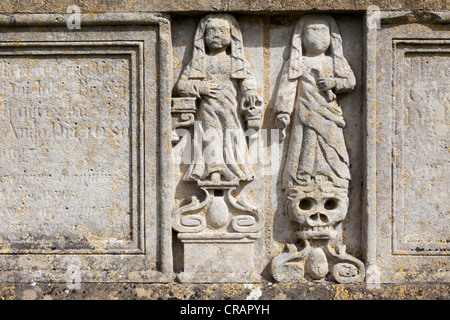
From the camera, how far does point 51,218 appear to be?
4305 millimetres

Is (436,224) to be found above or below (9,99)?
below

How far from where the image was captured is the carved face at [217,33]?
4.16 m

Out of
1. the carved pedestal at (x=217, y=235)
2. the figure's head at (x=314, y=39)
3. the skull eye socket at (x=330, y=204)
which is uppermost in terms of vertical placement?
the figure's head at (x=314, y=39)

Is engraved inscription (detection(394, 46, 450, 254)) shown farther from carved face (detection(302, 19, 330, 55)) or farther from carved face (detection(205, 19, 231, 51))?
carved face (detection(205, 19, 231, 51))

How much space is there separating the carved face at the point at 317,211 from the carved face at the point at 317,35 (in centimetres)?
113

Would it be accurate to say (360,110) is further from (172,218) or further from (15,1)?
(15,1)

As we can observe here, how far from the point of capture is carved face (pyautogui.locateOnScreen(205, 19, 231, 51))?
164 inches

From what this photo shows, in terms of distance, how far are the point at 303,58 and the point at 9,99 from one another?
2368 mm

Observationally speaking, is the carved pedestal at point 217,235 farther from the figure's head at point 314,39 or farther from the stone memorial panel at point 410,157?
the figure's head at point 314,39

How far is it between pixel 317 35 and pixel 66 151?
7.17 feet

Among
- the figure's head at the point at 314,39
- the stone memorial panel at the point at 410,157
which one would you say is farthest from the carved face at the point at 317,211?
the figure's head at the point at 314,39

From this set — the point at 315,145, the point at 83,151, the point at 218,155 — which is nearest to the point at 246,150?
the point at 218,155

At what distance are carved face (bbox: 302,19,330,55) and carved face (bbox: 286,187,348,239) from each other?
113 centimetres

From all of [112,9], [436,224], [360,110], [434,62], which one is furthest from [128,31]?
→ [436,224]
